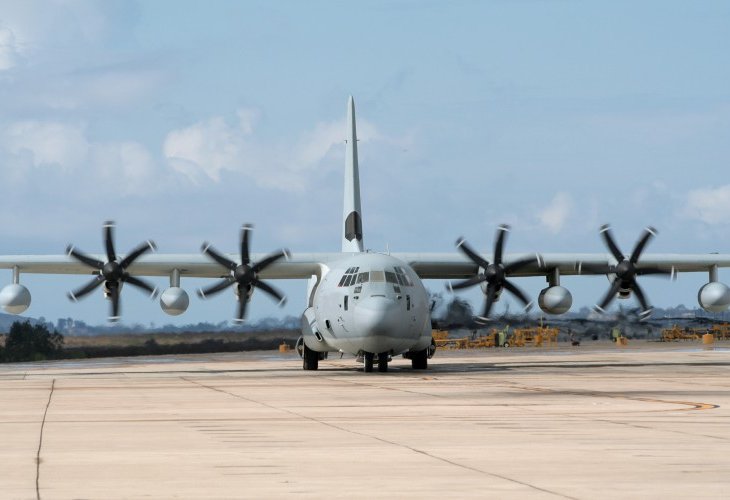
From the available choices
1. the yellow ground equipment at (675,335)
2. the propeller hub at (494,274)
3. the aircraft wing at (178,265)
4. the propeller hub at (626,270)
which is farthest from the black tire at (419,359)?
the yellow ground equipment at (675,335)

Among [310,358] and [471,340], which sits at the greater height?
[471,340]

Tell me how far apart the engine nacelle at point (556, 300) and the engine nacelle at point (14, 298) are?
1855cm

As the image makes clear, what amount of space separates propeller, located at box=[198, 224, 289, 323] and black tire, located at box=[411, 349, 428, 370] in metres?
5.28

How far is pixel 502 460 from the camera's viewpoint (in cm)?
1342

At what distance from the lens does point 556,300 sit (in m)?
46.0

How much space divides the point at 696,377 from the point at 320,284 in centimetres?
1317

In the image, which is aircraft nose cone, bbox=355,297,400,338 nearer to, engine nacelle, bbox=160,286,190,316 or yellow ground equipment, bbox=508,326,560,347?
engine nacelle, bbox=160,286,190,316

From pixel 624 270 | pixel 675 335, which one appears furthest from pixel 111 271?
pixel 675 335

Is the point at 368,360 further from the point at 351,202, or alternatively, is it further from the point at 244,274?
the point at 351,202

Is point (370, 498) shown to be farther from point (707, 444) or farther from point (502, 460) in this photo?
point (707, 444)

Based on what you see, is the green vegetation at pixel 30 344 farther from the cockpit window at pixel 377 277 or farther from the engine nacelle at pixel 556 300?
the cockpit window at pixel 377 277

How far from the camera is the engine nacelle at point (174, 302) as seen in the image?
43.3 meters

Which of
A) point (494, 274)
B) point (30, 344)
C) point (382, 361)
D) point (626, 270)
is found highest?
point (626, 270)

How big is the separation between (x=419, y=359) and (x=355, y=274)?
5386 mm
